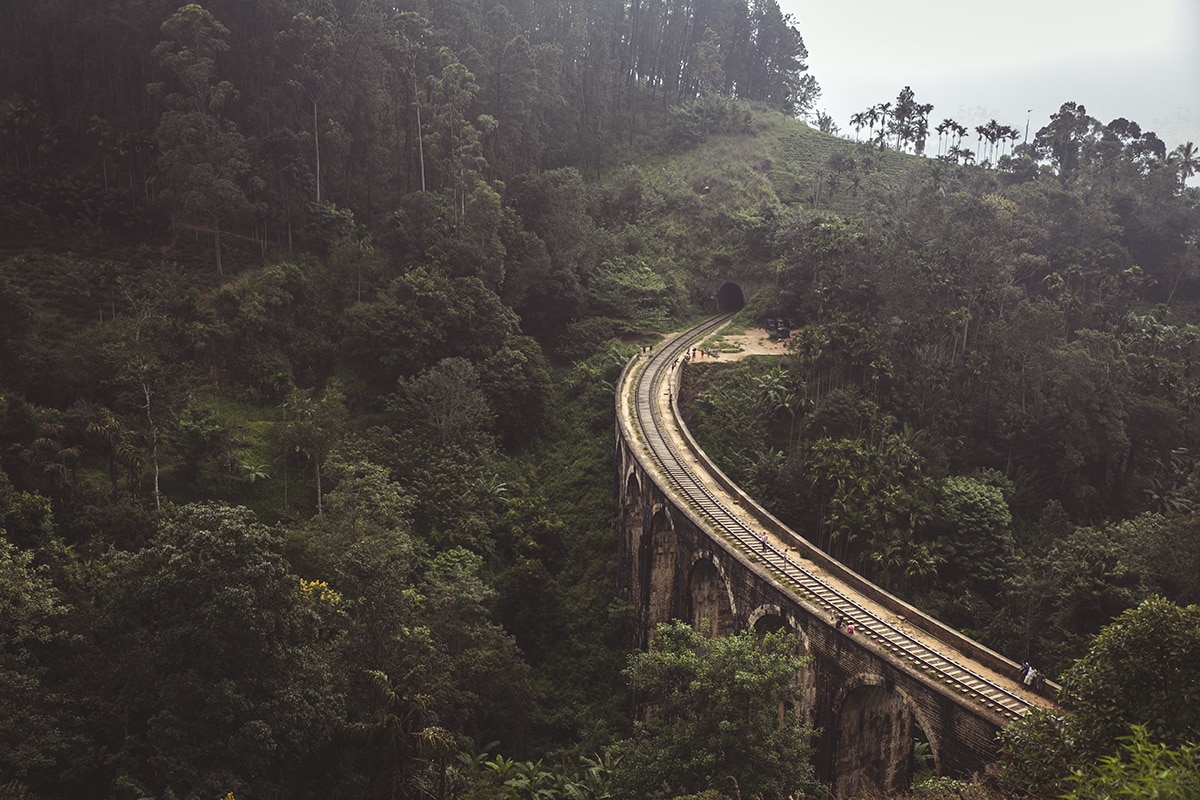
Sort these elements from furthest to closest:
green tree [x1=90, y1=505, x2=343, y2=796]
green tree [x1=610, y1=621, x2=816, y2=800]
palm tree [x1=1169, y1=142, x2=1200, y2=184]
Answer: palm tree [x1=1169, y1=142, x2=1200, y2=184] → green tree [x1=90, y1=505, x2=343, y2=796] → green tree [x1=610, y1=621, x2=816, y2=800]

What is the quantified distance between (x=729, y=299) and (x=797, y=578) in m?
51.2

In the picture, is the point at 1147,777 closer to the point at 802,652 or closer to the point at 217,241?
the point at 802,652

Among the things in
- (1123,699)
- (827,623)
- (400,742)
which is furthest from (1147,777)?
(400,742)

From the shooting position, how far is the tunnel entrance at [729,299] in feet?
250

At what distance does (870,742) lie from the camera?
24656 mm

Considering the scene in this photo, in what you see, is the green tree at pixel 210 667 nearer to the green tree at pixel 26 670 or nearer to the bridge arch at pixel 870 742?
the green tree at pixel 26 670

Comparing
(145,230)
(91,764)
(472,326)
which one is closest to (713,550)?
(91,764)

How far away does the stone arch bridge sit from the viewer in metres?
21.7

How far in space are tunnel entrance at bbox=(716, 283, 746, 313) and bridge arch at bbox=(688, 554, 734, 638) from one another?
1807 inches

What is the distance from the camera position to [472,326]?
52.2m

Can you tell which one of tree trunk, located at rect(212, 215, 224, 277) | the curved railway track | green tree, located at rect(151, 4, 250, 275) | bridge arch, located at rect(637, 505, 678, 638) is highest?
green tree, located at rect(151, 4, 250, 275)

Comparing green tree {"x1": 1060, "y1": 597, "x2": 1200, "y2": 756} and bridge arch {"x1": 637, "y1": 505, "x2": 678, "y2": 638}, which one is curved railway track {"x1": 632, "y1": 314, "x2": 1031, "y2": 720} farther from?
green tree {"x1": 1060, "y1": 597, "x2": 1200, "y2": 756}

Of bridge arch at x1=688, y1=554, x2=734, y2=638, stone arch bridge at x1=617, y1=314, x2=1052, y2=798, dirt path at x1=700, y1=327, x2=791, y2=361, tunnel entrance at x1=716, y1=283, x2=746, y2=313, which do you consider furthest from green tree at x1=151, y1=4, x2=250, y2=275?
tunnel entrance at x1=716, y1=283, x2=746, y2=313

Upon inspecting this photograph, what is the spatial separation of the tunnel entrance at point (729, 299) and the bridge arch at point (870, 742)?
54.7 meters
